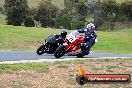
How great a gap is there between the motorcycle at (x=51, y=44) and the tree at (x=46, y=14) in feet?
174

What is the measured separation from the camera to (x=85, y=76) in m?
9.30

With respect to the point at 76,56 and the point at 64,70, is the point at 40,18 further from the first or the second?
the point at 64,70

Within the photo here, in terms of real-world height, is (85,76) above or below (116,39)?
above

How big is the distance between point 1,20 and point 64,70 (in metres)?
69.3

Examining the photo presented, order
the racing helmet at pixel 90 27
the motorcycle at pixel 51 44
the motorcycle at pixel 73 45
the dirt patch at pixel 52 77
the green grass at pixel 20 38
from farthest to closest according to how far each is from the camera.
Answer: the green grass at pixel 20 38 → the racing helmet at pixel 90 27 → the motorcycle at pixel 51 44 → the motorcycle at pixel 73 45 → the dirt patch at pixel 52 77

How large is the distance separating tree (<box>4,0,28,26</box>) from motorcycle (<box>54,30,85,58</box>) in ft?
162

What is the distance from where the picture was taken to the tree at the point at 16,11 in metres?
71.2

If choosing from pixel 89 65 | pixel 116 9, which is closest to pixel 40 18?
pixel 116 9

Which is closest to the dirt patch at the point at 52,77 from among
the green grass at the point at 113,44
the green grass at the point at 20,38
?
the green grass at the point at 20,38

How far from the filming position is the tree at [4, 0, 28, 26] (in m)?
71.2

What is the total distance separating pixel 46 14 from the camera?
78.1 meters

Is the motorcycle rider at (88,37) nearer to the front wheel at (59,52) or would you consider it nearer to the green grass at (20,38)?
the front wheel at (59,52)

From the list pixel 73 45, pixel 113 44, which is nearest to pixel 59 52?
pixel 73 45

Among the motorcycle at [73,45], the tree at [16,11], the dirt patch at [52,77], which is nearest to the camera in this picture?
the dirt patch at [52,77]
